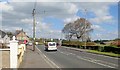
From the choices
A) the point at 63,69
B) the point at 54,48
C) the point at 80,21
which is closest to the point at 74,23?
the point at 80,21

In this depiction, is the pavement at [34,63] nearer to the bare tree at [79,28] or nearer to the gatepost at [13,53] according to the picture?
the gatepost at [13,53]

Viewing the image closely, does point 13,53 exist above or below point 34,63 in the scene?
above

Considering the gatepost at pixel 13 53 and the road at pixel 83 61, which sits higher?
the gatepost at pixel 13 53

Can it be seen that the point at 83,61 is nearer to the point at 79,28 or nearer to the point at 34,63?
the point at 34,63

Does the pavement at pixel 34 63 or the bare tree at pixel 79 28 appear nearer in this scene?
the pavement at pixel 34 63

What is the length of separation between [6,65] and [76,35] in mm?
107773

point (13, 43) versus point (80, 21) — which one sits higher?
point (80, 21)

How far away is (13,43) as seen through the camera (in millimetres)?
A: 17219

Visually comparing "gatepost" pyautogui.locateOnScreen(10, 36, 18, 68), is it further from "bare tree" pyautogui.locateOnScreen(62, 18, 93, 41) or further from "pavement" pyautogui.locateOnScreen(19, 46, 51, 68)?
"bare tree" pyautogui.locateOnScreen(62, 18, 93, 41)

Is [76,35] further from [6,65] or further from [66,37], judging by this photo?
[6,65]

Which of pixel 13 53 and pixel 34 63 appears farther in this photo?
pixel 34 63

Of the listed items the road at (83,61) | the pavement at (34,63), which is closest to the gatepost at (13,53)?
the pavement at (34,63)

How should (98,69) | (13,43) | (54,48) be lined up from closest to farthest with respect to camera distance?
(13,43)
(98,69)
(54,48)

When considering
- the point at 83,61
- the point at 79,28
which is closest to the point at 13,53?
the point at 83,61
